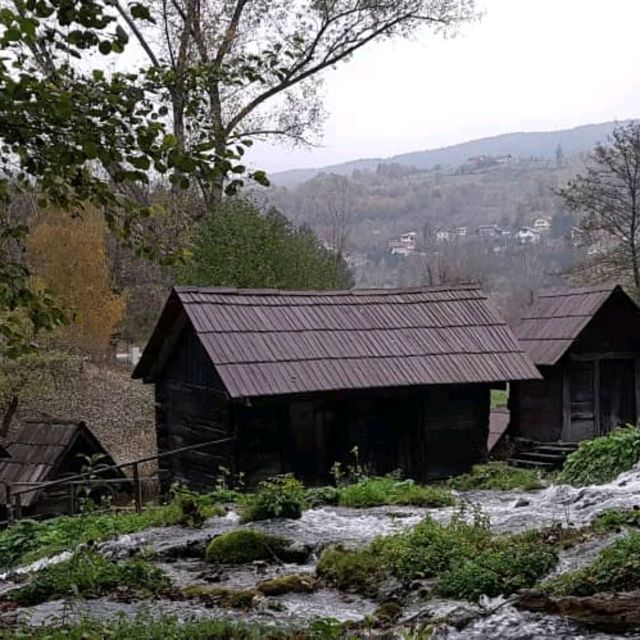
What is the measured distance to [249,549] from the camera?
342 inches

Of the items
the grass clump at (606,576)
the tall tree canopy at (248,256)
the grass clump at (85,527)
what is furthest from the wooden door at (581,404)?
the grass clump at (606,576)

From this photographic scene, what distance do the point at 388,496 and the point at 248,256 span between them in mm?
11805

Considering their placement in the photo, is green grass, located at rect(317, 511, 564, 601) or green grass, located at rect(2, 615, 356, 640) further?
green grass, located at rect(317, 511, 564, 601)

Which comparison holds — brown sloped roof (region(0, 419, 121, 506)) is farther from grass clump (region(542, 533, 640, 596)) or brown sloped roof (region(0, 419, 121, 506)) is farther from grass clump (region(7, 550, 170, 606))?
grass clump (region(542, 533, 640, 596))

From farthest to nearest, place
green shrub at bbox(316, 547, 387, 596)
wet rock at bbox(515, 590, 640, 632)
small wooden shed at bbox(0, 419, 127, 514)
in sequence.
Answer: small wooden shed at bbox(0, 419, 127, 514)
green shrub at bbox(316, 547, 387, 596)
wet rock at bbox(515, 590, 640, 632)

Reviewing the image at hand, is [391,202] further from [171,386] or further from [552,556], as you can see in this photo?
[552,556]

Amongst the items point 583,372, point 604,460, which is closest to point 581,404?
point 583,372

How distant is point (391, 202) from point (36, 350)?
70992mm

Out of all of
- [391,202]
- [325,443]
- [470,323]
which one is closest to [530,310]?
[470,323]

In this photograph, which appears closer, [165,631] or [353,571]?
[165,631]

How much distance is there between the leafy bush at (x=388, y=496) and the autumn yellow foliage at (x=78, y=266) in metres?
23.9

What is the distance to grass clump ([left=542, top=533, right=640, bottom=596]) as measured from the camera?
222 inches

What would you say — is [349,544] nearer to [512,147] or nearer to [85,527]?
[85,527]

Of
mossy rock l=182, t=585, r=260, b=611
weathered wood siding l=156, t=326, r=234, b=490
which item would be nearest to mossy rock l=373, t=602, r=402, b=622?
mossy rock l=182, t=585, r=260, b=611
